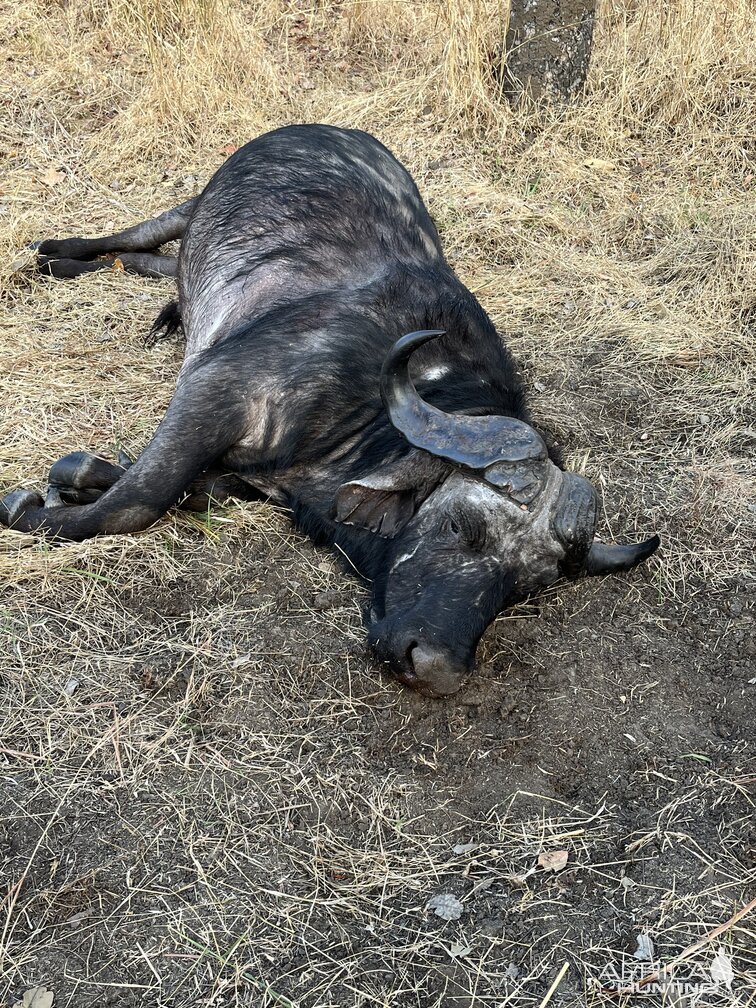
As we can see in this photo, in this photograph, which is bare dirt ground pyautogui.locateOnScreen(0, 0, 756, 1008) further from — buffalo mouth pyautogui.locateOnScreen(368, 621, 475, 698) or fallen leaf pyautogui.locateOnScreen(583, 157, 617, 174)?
fallen leaf pyautogui.locateOnScreen(583, 157, 617, 174)

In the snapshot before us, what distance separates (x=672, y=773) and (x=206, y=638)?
1729mm

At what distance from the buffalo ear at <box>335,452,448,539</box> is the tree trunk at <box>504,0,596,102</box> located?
15.3 feet

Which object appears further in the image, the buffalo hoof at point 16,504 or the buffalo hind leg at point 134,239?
the buffalo hind leg at point 134,239

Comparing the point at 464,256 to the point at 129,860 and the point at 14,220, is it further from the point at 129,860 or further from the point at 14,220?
the point at 129,860

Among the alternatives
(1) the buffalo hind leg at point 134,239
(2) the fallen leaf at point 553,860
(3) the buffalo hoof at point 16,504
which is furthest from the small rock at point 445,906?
(1) the buffalo hind leg at point 134,239

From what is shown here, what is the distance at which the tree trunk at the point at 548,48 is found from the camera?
7.11 meters

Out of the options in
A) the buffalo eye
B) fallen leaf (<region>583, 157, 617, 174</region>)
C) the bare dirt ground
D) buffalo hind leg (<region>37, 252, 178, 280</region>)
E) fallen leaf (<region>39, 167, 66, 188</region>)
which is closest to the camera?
the bare dirt ground

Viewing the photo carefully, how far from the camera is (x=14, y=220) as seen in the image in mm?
6562

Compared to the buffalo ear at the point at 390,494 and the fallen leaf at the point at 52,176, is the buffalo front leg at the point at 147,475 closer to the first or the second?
the buffalo ear at the point at 390,494

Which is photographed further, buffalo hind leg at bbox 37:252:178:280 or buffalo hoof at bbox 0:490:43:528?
buffalo hind leg at bbox 37:252:178:280

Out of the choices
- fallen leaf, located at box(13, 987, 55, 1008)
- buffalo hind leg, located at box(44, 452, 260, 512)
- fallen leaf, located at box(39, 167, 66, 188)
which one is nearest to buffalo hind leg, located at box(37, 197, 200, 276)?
fallen leaf, located at box(39, 167, 66, 188)

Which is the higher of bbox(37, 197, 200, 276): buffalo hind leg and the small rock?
bbox(37, 197, 200, 276): buffalo hind leg

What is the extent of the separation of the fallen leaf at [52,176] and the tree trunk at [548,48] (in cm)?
338

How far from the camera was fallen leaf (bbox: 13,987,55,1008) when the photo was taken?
2.51 m
